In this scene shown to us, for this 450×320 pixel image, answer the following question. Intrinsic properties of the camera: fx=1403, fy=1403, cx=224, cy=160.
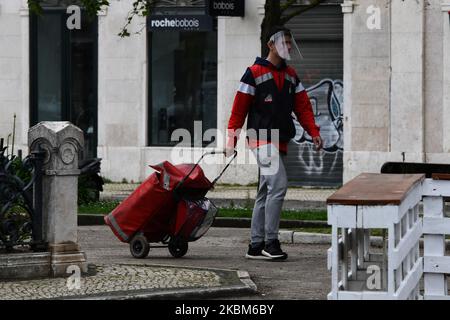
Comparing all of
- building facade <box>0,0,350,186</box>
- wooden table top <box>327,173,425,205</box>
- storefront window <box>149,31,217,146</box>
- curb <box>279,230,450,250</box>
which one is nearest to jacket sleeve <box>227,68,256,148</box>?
curb <box>279,230,450,250</box>

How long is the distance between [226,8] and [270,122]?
12107 millimetres

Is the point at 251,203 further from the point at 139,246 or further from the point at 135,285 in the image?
the point at 135,285

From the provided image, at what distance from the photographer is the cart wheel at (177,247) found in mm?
13320

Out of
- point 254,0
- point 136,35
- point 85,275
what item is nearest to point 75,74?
point 136,35

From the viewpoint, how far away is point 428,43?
78.7ft

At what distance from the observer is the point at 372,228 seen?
339 inches

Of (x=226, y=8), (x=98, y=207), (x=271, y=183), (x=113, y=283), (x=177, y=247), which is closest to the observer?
(x=113, y=283)

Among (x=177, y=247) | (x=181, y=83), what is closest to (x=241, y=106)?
(x=177, y=247)

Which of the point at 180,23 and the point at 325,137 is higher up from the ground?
the point at 180,23

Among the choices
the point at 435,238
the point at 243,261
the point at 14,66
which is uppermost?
the point at 14,66
